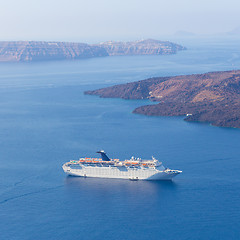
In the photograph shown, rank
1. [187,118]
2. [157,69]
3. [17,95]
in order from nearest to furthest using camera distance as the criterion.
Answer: [187,118]
[17,95]
[157,69]

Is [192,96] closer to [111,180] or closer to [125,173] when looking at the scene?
[125,173]

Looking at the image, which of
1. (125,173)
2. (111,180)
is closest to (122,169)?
(125,173)

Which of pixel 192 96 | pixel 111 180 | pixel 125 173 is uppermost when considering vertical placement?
pixel 192 96

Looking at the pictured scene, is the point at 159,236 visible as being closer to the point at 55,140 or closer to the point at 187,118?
the point at 55,140

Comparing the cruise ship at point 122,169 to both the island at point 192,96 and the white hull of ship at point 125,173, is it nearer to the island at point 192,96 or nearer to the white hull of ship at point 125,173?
the white hull of ship at point 125,173

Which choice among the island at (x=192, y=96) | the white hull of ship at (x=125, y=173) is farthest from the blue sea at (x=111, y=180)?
the island at (x=192, y=96)

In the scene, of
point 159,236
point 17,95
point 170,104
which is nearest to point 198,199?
point 159,236
